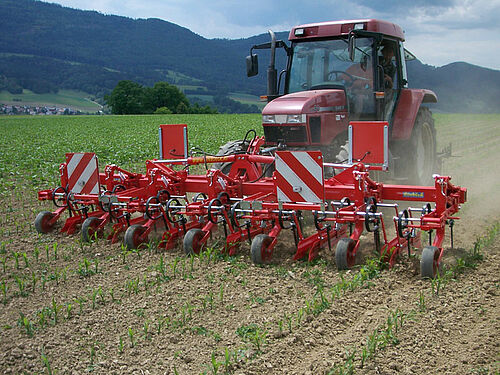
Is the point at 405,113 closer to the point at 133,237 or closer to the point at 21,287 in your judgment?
the point at 133,237

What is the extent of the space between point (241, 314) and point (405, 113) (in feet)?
16.7

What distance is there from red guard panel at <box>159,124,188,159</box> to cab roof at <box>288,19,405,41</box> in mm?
2134

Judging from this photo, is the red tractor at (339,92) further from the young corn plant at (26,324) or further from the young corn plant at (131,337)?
the young corn plant at (26,324)

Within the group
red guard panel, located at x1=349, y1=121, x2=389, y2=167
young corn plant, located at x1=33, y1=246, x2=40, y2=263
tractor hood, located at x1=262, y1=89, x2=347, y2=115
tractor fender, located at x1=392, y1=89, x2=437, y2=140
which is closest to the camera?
young corn plant, located at x1=33, y1=246, x2=40, y2=263

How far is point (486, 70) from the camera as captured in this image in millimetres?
37250

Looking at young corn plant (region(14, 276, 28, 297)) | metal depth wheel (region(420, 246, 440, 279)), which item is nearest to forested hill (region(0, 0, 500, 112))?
metal depth wheel (region(420, 246, 440, 279))

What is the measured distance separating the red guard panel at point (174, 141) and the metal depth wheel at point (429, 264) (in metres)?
3.92

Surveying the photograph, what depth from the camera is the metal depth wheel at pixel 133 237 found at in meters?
6.10

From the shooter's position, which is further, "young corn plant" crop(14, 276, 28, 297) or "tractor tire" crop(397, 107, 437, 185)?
"tractor tire" crop(397, 107, 437, 185)

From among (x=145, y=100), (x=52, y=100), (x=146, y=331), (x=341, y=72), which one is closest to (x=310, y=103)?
(x=341, y=72)

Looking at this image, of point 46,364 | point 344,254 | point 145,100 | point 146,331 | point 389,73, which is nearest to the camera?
point 46,364

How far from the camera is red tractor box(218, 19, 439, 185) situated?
7379 millimetres

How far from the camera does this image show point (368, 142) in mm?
6098

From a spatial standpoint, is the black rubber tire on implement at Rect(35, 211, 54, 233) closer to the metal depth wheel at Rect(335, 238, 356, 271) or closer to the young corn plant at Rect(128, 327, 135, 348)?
the young corn plant at Rect(128, 327, 135, 348)
